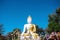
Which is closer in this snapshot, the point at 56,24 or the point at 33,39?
the point at 33,39

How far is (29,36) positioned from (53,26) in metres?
1.97

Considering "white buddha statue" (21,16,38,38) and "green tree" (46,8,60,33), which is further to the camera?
"green tree" (46,8,60,33)

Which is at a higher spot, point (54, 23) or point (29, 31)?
point (54, 23)

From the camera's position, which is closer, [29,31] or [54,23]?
[29,31]

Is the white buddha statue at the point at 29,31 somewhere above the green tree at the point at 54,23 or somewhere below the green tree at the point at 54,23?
below

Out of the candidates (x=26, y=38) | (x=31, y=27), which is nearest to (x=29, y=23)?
(x=31, y=27)

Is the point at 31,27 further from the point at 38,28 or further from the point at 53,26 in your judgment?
the point at 38,28

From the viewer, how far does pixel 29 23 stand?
300cm

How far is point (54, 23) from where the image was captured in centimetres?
481

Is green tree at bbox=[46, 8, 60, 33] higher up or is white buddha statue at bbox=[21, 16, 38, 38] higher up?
green tree at bbox=[46, 8, 60, 33]

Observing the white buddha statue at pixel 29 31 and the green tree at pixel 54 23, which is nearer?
the white buddha statue at pixel 29 31

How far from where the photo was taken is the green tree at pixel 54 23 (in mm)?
4730

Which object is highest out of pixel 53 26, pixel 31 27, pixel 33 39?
pixel 53 26

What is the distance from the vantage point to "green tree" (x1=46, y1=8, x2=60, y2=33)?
4730mm
